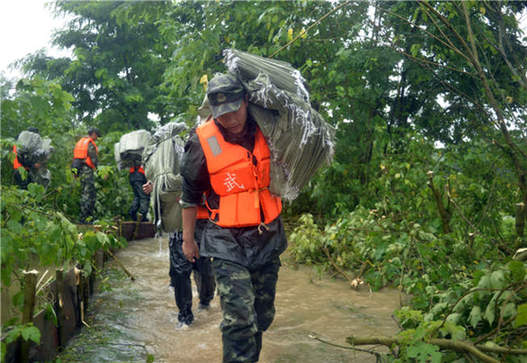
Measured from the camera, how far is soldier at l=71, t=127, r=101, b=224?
9.07m

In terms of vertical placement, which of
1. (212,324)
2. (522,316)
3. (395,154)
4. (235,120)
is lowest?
(212,324)

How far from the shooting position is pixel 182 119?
870cm

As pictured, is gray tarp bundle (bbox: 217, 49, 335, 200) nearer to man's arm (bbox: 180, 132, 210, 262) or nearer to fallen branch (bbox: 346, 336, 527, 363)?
man's arm (bbox: 180, 132, 210, 262)

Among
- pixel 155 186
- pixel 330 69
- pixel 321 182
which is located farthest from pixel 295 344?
pixel 330 69

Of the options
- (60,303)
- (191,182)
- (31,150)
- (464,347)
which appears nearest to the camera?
(464,347)

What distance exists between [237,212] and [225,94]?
2.48 feet

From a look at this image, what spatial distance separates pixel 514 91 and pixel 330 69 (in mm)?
3175

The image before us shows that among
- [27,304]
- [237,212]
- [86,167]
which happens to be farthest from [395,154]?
[86,167]

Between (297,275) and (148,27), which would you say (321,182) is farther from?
(148,27)

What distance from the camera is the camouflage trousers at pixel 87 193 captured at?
9.09m

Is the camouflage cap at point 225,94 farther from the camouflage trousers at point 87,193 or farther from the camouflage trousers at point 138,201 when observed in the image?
the camouflage trousers at point 138,201

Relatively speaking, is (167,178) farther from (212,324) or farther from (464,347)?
(464,347)

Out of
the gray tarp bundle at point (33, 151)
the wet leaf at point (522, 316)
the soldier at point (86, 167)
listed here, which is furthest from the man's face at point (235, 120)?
the soldier at point (86, 167)

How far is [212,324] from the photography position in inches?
181
